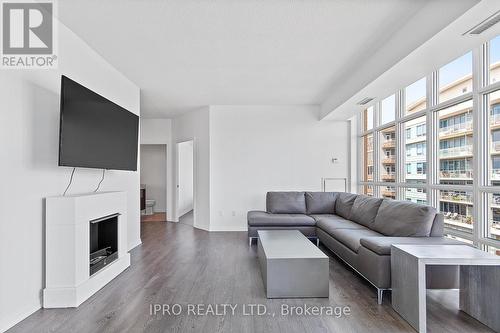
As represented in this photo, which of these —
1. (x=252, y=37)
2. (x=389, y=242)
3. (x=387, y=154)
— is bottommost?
(x=389, y=242)

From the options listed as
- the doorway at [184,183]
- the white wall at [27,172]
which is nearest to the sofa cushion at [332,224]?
the doorway at [184,183]

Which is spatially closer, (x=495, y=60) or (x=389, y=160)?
(x=495, y=60)

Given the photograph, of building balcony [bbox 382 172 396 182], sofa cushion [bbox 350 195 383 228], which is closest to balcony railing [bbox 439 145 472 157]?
sofa cushion [bbox 350 195 383 228]

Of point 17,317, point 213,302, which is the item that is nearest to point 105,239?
point 17,317

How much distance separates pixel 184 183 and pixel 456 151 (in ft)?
21.3

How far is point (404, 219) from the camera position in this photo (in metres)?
3.19

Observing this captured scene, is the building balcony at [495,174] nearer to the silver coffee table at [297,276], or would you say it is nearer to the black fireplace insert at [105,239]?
the silver coffee table at [297,276]

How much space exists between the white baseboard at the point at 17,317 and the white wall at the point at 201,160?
3.60m

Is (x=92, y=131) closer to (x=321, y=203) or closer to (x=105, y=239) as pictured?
(x=105, y=239)

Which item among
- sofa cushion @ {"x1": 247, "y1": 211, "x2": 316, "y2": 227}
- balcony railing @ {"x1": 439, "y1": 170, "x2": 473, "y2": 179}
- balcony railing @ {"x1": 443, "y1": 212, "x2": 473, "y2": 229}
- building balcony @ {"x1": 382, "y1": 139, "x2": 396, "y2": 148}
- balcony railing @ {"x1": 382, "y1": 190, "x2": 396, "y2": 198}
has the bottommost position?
sofa cushion @ {"x1": 247, "y1": 211, "x2": 316, "y2": 227}

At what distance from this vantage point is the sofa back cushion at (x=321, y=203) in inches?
208

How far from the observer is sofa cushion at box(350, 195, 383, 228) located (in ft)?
12.9

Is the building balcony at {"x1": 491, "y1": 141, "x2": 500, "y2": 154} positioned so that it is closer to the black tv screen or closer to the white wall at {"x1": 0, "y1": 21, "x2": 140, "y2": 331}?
the black tv screen

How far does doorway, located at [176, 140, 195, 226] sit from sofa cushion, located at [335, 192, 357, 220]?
3360mm
